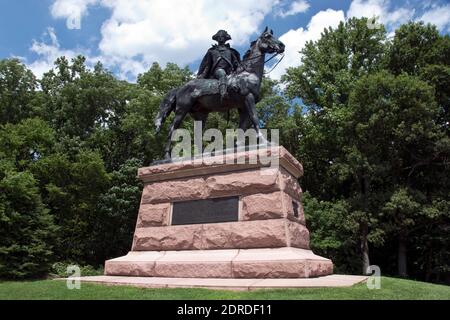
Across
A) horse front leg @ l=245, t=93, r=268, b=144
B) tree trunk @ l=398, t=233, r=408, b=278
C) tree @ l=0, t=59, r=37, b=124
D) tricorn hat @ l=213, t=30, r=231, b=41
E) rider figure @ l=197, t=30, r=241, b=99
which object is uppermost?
tree @ l=0, t=59, r=37, b=124

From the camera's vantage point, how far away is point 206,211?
8805 millimetres

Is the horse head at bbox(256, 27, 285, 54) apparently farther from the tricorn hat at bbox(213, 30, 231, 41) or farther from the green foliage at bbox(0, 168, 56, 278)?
the green foliage at bbox(0, 168, 56, 278)

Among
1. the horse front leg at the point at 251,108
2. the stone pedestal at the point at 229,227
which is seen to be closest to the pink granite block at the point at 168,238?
the stone pedestal at the point at 229,227

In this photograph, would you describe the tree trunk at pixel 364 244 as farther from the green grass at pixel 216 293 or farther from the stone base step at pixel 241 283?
the green grass at pixel 216 293

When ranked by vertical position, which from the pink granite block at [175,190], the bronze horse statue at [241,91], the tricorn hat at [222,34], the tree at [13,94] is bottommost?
the pink granite block at [175,190]

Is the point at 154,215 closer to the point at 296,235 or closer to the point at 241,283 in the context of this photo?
the point at 296,235

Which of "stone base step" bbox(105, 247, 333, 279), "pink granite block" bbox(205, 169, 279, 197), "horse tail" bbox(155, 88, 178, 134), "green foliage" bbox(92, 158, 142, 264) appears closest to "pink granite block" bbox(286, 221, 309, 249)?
"stone base step" bbox(105, 247, 333, 279)

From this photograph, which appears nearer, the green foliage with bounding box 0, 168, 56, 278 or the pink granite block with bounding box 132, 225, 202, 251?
the pink granite block with bounding box 132, 225, 202, 251

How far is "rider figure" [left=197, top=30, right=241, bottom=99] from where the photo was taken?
10.4m

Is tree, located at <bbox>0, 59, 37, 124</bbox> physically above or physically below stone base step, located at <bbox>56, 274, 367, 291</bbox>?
above

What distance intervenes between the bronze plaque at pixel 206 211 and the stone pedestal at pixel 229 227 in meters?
0.03

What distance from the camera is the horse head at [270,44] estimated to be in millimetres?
9805

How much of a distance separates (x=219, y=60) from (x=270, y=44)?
1354mm

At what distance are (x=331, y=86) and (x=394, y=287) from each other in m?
20.6
